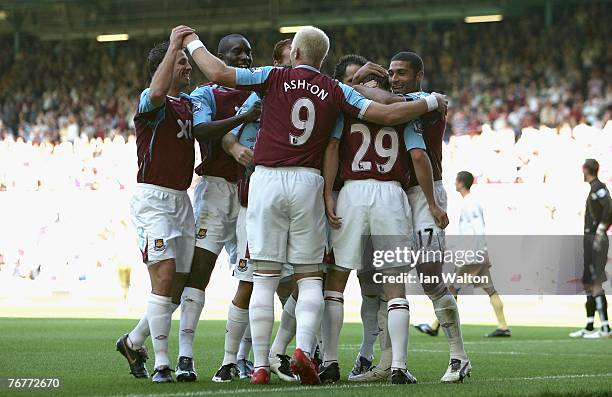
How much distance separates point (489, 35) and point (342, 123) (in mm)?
26350

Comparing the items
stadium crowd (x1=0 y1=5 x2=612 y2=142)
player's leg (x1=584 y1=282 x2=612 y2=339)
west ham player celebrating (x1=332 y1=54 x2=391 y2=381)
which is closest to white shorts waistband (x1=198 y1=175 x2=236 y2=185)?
west ham player celebrating (x1=332 y1=54 x2=391 y2=381)

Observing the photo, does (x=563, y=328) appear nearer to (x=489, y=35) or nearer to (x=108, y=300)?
(x=108, y=300)

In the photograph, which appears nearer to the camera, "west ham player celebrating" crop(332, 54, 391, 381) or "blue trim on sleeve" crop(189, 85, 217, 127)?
"blue trim on sleeve" crop(189, 85, 217, 127)

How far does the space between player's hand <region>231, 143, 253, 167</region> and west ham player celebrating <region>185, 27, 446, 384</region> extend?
0.23 meters

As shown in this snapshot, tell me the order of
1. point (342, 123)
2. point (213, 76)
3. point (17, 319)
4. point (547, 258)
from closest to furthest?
point (213, 76) < point (342, 123) < point (17, 319) < point (547, 258)

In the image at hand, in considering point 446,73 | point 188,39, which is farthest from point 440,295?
point 446,73

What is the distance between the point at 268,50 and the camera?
35344 mm

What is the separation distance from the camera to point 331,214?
756 cm

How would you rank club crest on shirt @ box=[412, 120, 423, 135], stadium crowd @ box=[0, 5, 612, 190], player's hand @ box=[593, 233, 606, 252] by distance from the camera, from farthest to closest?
stadium crowd @ box=[0, 5, 612, 190]
player's hand @ box=[593, 233, 606, 252]
club crest on shirt @ box=[412, 120, 423, 135]

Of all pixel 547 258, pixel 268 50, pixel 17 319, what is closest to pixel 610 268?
pixel 547 258

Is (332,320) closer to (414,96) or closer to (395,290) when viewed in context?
(395,290)

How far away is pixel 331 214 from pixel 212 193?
119cm

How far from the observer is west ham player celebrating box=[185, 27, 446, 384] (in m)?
7.34

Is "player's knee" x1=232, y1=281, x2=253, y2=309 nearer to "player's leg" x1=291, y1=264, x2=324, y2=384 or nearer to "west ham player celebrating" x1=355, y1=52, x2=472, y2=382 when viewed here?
"player's leg" x1=291, y1=264, x2=324, y2=384
